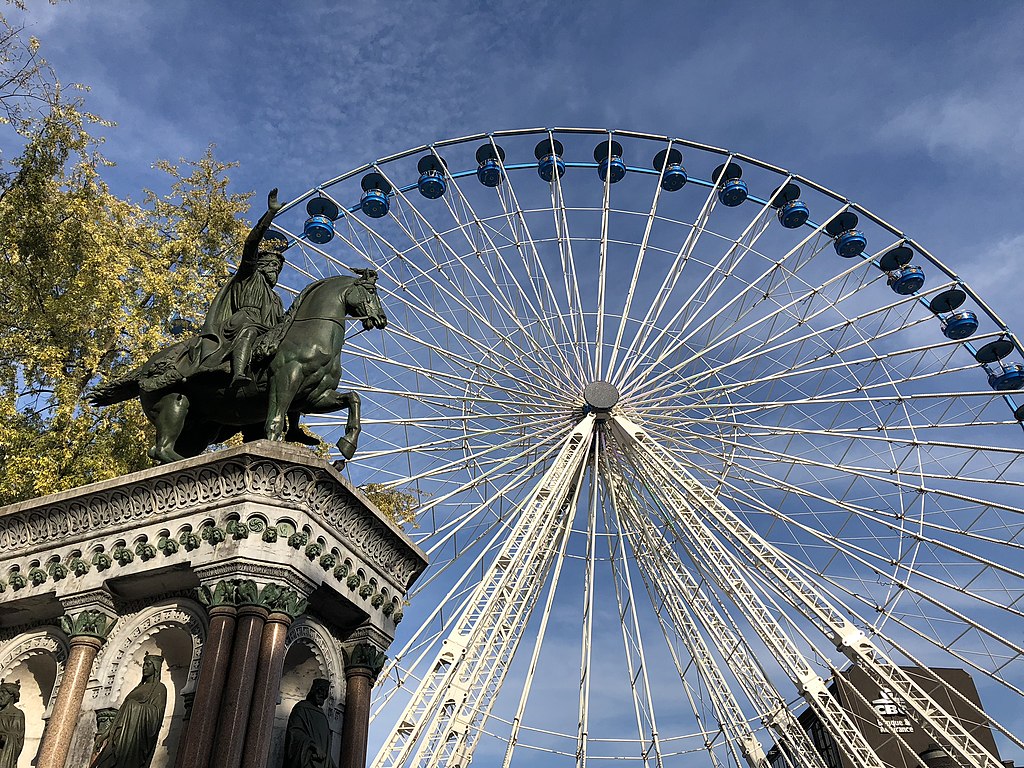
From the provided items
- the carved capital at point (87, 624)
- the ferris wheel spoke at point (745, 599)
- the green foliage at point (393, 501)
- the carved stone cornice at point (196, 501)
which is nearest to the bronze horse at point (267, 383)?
the carved stone cornice at point (196, 501)

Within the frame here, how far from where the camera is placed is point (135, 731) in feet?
22.5

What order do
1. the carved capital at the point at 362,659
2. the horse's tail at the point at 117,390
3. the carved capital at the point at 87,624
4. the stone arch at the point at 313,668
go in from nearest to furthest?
the carved capital at the point at 87,624 < the stone arch at the point at 313,668 < the carved capital at the point at 362,659 < the horse's tail at the point at 117,390

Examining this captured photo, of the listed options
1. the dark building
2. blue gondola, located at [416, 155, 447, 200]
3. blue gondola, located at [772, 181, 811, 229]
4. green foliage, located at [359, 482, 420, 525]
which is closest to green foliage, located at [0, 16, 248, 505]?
green foliage, located at [359, 482, 420, 525]

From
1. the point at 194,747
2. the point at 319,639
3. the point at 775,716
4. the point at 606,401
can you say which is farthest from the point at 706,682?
the point at 194,747

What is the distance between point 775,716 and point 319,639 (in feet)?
57.3

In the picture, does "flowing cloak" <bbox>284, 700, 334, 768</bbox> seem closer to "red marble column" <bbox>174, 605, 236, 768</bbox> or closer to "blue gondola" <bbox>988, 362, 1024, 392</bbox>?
"red marble column" <bbox>174, 605, 236, 768</bbox>

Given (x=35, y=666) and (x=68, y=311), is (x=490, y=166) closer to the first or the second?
(x=68, y=311)

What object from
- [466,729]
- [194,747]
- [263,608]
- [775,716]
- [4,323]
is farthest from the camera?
[775,716]

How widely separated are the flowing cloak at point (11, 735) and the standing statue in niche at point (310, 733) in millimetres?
2202

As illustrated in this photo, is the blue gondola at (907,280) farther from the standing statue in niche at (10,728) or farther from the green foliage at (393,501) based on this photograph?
the standing statue in niche at (10,728)

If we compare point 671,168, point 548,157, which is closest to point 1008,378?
point 671,168

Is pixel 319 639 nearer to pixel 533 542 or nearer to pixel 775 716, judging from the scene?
pixel 533 542

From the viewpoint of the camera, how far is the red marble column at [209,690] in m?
6.38

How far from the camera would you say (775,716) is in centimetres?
2227
